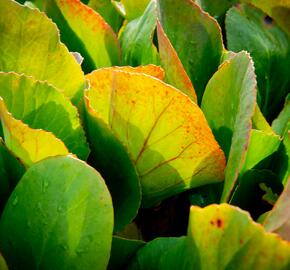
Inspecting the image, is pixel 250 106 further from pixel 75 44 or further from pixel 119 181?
pixel 75 44

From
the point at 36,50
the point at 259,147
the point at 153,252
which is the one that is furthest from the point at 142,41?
the point at 153,252

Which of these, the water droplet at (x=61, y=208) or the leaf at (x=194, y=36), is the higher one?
the leaf at (x=194, y=36)

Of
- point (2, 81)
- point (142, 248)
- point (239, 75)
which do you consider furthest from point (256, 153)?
point (2, 81)

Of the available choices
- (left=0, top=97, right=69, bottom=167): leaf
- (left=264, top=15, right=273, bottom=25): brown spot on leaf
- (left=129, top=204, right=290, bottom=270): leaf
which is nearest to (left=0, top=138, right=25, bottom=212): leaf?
(left=0, top=97, right=69, bottom=167): leaf

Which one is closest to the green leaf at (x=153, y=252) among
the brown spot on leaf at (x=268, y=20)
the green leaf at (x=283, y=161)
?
the green leaf at (x=283, y=161)

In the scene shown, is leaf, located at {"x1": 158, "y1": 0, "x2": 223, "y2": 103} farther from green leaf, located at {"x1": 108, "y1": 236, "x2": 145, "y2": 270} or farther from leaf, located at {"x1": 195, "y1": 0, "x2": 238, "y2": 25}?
green leaf, located at {"x1": 108, "y1": 236, "x2": 145, "y2": 270}

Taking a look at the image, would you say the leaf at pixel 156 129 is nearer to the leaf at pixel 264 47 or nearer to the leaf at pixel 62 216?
the leaf at pixel 62 216

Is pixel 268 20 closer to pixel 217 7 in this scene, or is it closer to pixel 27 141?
pixel 217 7
